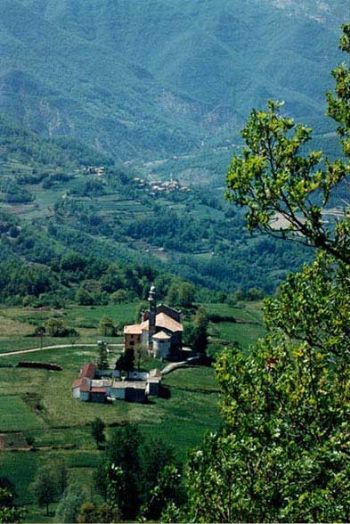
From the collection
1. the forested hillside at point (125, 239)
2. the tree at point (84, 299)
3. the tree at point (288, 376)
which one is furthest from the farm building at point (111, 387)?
the forested hillside at point (125, 239)

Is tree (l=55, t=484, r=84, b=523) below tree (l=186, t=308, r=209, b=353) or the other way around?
below

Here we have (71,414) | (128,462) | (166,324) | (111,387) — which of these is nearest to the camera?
(128,462)

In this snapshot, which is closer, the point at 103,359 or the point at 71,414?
the point at 71,414

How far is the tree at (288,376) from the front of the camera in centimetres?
1166

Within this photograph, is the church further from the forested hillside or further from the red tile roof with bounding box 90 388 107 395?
the forested hillside

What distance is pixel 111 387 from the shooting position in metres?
63.4

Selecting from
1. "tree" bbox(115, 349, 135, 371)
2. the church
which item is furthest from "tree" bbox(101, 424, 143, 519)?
the church

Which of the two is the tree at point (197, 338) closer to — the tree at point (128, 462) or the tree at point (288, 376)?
the tree at point (128, 462)

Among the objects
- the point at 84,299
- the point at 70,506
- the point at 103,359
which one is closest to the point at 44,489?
the point at 70,506

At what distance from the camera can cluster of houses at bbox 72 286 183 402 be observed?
6291 centimetres

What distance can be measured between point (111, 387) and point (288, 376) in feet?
168

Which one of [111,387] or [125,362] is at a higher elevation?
[125,362]

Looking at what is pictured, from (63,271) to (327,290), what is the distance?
107 metres

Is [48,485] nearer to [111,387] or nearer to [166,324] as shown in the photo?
[111,387]
